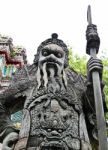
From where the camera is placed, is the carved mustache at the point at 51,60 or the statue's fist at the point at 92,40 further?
the carved mustache at the point at 51,60

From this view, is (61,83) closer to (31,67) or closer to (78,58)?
(31,67)

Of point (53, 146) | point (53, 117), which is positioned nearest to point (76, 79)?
point (53, 117)

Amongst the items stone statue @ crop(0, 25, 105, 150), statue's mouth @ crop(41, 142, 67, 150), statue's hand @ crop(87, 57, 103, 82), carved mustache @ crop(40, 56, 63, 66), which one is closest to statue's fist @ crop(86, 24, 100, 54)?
stone statue @ crop(0, 25, 105, 150)

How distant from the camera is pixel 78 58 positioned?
13266 mm

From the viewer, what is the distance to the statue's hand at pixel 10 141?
166 inches

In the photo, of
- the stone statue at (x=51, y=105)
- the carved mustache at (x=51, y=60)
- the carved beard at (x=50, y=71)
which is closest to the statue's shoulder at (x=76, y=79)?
the stone statue at (x=51, y=105)

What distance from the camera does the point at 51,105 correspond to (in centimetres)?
447

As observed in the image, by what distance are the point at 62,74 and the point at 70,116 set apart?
0.84 meters

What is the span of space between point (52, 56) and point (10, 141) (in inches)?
60.7

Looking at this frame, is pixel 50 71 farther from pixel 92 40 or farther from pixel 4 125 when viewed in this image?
pixel 4 125

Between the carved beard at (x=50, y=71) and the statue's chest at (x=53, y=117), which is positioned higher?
the carved beard at (x=50, y=71)

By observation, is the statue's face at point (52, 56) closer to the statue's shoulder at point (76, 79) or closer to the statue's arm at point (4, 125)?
the statue's shoulder at point (76, 79)

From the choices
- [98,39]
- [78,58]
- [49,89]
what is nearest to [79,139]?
[49,89]

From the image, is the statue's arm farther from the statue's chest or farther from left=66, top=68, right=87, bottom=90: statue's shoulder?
left=66, top=68, right=87, bottom=90: statue's shoulder
